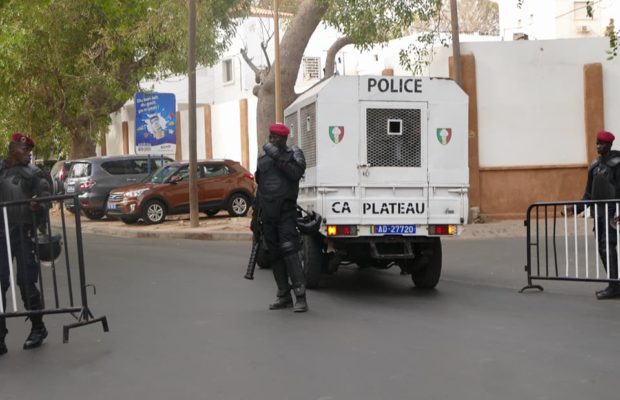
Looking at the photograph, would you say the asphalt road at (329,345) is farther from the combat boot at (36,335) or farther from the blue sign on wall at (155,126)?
the blue sign on wall at (155,126)

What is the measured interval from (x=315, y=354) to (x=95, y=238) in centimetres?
1446

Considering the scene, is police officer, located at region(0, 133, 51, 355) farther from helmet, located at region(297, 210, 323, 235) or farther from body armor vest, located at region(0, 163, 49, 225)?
helmet, located at region(297, 210, 323, 235)

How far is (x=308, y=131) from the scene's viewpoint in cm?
1148

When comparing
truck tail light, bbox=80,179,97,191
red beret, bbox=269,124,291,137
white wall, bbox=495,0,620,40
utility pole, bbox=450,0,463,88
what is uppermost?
white wall, bbox=495,0,620,40

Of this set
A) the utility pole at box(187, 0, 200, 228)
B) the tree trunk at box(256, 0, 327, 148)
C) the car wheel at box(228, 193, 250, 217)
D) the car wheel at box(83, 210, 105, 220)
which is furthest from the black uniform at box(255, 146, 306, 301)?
the car wheel at box(83, 210, 105, 220)

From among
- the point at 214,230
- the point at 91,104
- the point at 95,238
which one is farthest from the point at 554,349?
the point at 91,104

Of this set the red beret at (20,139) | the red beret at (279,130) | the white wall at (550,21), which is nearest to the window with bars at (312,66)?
the white wall at (550,21)

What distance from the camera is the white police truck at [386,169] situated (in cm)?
1080

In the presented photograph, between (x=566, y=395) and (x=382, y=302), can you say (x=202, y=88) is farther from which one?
(x=566, y=395)

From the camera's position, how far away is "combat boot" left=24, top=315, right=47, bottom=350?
7.80m

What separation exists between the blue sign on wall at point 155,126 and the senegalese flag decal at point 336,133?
12.9 meters

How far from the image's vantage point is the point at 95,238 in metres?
20.8

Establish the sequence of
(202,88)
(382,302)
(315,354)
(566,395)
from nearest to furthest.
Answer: (566,395) → (315,354) → (382,302) → (202,88)

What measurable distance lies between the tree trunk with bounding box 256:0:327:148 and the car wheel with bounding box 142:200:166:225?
10.8 ft
